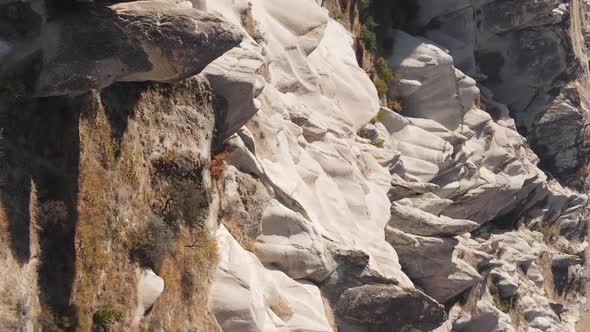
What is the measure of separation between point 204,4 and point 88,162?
17.3ft

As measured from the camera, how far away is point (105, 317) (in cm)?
1098

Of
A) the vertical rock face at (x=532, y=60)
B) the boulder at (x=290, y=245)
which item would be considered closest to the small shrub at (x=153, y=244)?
the boulder at (x=290, y=245)

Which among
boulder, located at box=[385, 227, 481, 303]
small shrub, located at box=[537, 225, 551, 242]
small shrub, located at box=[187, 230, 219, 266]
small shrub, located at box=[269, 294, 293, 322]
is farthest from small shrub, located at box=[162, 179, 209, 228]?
Answer: small shrub, located at box=[537, 225, 551, 242]

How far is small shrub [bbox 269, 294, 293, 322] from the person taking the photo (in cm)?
1457

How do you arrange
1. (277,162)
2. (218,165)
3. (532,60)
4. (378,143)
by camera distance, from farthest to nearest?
1. (532,60)
2. (378,143)
3. (277,162)
4. (218,165)

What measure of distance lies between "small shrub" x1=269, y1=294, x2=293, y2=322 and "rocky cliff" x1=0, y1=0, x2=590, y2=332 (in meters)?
0.05

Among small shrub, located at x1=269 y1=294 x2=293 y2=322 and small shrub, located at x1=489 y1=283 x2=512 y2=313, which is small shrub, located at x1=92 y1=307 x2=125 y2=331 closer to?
small shrub, located at x1=269 y1=294 x2=293 y2=322

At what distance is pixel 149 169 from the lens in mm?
12820

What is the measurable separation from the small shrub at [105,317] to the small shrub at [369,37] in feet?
61.1

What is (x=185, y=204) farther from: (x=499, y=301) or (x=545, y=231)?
(x=545, y=231)

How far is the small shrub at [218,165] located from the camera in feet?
47.3

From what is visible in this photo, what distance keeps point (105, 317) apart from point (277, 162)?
7.01 meters

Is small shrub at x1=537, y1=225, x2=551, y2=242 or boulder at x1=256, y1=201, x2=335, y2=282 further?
small shrub at x1=537, y1=225, x2=551, y2=242

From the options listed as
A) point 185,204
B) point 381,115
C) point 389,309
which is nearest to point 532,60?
point 381,115
